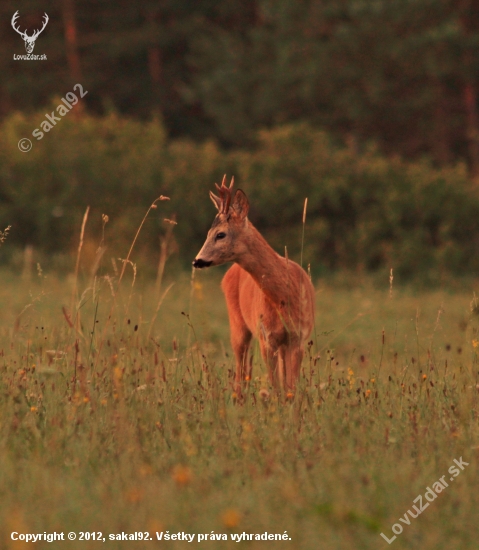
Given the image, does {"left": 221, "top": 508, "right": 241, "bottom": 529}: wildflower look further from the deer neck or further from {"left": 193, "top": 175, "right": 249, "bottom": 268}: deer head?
the deer neck

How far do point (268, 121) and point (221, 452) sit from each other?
31.0m

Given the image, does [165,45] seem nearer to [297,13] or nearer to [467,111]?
[297,13]

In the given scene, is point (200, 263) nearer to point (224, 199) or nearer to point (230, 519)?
point (224, 199)

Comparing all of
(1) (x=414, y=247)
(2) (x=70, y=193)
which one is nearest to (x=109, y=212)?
(2) (x=70, y=193)

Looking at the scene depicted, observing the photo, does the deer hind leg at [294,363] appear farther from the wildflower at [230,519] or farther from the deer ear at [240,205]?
the wildflower at [230,519]

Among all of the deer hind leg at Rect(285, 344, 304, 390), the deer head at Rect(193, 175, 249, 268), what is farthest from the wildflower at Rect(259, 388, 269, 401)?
the deer head at Rect(193, 175, 249, 268)

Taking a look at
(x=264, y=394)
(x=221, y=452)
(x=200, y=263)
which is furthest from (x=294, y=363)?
(x=221, y=452)

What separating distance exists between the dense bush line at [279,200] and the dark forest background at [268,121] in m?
A: 0.04

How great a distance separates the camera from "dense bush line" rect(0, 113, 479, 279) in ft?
72.0

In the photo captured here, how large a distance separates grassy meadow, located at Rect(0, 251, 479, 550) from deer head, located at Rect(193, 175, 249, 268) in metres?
0.77

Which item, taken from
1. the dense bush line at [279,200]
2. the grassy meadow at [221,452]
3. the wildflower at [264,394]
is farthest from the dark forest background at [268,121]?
the wildflower at [264,394]

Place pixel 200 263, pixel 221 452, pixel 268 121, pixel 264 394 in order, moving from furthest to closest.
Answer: pixel 268 121 → pixel 200 263 → pixel 264 394 → pixel 221 452

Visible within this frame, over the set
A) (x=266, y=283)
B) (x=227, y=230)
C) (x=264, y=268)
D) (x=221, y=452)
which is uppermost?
(x=227, y=230)

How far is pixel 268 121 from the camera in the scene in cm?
3553
